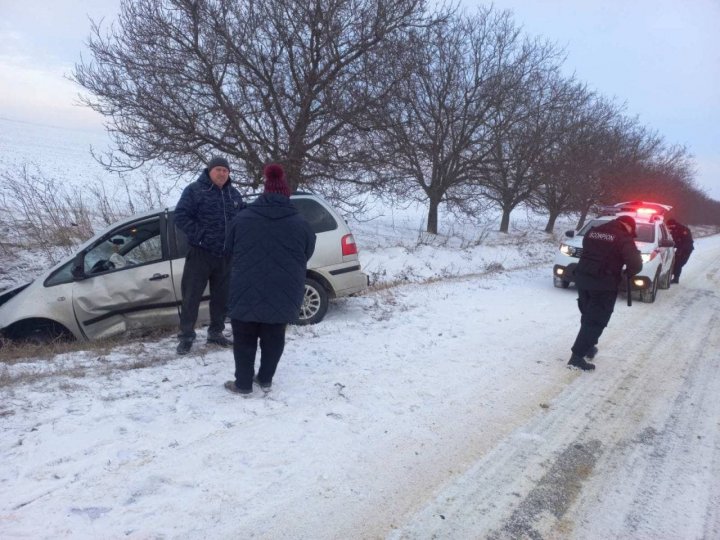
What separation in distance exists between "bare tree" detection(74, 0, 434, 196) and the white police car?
5387 millimetres

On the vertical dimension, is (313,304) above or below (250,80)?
below

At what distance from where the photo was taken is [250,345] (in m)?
4.02

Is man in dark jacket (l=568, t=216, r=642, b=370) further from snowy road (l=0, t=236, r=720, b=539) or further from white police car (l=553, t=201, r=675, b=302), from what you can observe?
white police car (l=553, t=201, r=675, b=302)

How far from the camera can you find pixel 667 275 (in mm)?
11078

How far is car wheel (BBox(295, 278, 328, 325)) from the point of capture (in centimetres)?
654

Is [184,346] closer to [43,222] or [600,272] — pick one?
[600,272]

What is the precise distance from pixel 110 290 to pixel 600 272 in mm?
5529

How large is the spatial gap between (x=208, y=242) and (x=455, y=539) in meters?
3.54

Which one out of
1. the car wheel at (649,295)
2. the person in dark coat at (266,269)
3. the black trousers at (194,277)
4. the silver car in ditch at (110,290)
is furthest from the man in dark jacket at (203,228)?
the car wheel at (649,295)

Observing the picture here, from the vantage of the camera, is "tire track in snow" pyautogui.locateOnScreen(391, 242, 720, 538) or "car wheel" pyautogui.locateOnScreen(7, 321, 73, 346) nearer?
"tire track in snow" pyautogui.locateOnScreen(391, 242, 720, 538)

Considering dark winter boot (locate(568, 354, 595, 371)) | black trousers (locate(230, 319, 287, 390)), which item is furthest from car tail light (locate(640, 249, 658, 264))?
black trousers (locate(230, 319, 287, 390))

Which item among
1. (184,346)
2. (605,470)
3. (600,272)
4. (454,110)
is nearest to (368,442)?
(605,470)

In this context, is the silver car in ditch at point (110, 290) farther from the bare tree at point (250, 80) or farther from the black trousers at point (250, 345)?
the bare tree at point (250, 80)

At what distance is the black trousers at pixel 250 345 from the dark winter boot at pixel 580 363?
3251 millimetres
